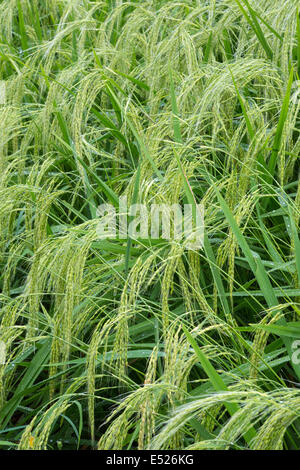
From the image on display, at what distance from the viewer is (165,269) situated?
1.29 metres

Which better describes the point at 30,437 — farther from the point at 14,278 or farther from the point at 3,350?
the point at 14,278

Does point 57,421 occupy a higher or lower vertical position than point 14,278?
Answer: lower

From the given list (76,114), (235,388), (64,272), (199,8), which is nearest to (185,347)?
(235,388)

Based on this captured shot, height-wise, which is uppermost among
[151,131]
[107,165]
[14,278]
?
[151,131]

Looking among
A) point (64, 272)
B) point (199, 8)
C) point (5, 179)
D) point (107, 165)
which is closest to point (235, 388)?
point (64, 272)

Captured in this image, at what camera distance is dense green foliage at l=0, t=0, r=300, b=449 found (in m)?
1.22

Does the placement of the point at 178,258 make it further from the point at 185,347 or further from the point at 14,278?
the point at 14,278

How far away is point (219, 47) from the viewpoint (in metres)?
2.20

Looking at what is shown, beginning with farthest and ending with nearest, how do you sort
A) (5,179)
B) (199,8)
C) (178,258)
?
(199,8) < (5,179) < (178,258)

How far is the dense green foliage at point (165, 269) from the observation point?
4.01ft

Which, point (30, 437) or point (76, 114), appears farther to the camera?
point (76, 114)

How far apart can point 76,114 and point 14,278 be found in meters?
0.51

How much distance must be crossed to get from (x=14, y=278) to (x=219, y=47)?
932mm

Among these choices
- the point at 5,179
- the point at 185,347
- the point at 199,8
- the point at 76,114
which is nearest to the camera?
the point at 185,347
